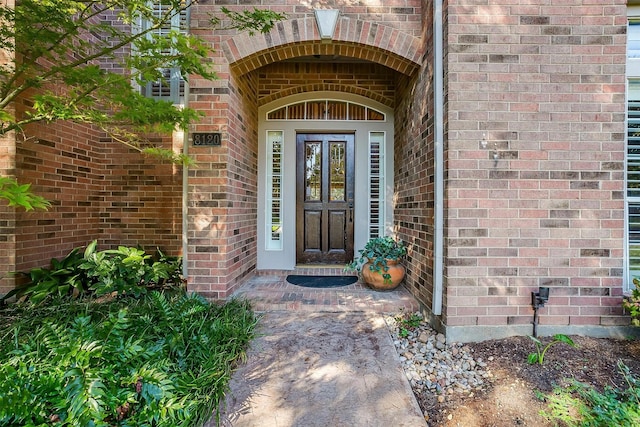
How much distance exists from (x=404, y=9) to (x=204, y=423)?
3.74 m

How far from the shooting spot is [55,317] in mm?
2531

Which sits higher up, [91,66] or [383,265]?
[91,66]

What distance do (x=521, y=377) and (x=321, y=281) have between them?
7.37 feet

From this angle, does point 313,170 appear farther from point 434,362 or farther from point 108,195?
point 434,362

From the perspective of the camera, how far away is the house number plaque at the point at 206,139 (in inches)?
122

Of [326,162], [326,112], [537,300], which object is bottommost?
[537,300]

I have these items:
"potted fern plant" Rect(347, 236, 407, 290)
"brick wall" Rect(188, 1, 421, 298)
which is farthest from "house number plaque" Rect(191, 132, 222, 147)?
"potted fern plant" Rect(347, 236, 407, 290)

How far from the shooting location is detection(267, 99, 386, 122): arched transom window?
4340 mm

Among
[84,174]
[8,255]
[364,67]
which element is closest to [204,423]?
[8,255]

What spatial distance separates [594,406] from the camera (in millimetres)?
1710

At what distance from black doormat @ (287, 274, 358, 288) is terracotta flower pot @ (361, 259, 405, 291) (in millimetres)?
370

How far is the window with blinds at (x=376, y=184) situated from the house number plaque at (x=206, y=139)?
2139mm

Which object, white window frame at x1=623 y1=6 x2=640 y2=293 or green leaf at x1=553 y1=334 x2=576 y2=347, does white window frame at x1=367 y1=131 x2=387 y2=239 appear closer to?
green leaf at x1=553 y1=334 x2=576 y2=347

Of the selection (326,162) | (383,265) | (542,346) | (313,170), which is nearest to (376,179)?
(326,162)
